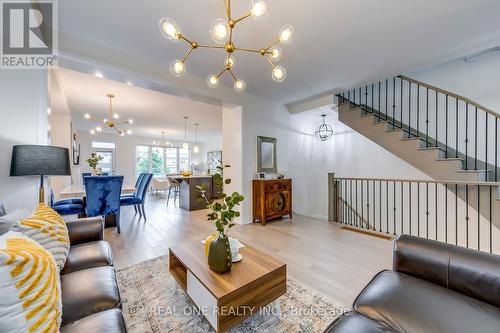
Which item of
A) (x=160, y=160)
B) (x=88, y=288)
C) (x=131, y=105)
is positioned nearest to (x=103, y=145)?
(x=160, y=160)

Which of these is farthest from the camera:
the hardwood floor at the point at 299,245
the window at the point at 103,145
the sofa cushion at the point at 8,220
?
the window at the point at 103,145

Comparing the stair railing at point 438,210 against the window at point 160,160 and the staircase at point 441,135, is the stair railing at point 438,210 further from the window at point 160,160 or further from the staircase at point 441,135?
the window at point 160,160

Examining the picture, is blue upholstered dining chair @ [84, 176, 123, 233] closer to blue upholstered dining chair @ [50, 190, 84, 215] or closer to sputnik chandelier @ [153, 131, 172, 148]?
blue upholstered dining chair @ [50, 190, 84, 215]

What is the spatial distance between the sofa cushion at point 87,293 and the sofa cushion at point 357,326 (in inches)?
46.9

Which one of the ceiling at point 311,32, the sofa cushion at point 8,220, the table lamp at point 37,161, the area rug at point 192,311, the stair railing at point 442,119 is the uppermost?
the ceiling at point 311,32

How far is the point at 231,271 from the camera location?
1502mm

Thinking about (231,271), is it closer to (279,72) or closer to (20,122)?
(279,72)

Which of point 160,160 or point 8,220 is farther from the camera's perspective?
point 160,160

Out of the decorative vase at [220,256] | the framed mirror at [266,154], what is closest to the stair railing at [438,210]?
the framed mirror at [266,154]

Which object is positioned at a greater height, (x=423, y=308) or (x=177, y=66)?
(x=177, y=66)

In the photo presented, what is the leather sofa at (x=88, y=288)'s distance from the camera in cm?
97

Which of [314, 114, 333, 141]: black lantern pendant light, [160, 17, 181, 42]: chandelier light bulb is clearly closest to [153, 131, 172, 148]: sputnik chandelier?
[314, 114, 333, 141]: black lantern pendant light

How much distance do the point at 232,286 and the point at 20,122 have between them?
8.16 feet

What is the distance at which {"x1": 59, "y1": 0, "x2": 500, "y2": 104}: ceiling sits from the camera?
1.95 metres
